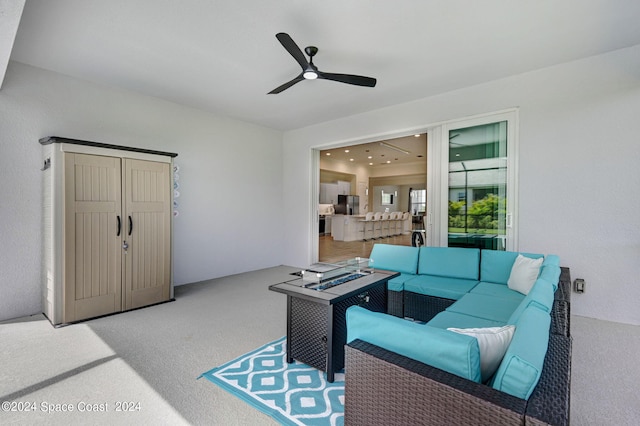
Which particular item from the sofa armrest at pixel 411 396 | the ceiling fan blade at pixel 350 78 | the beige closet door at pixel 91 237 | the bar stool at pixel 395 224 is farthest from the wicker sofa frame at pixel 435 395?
the bar stool at pixel 395 224

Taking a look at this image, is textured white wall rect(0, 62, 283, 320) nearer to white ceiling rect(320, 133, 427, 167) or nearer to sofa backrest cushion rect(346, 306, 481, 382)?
white ceiling rect(320, 133, 427, 167)

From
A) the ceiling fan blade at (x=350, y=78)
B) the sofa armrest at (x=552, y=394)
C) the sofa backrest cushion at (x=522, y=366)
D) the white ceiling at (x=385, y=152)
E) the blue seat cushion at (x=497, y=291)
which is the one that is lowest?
the blue seat cushion at (x=497, y=291)

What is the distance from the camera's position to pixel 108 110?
415cm

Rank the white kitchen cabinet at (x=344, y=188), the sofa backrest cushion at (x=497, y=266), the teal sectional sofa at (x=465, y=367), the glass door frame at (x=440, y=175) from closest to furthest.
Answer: the teal sectional sofa at (x=465, y=367) → the sofa backrest cushion at (x=497, y=266) → the glass door frame at (x=440, y=175) → the white kitchen cabinet at (x=344, y=188)

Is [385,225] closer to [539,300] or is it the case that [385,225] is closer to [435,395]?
[539,300]

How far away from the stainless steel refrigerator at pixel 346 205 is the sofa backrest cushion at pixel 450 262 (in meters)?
8.63

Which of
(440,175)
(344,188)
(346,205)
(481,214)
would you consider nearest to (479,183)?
(481,214)

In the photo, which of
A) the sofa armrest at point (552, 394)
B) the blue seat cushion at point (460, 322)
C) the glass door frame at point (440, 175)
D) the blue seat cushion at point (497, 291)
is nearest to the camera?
the sofa armrest at point (552, 394)

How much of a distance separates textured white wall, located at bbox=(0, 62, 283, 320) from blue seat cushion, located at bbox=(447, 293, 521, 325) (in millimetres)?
4175

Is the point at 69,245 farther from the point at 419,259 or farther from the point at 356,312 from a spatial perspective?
the point at 419,259

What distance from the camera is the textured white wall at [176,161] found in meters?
3.46

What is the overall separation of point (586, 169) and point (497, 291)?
189 centimetres

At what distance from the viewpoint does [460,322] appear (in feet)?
7.22

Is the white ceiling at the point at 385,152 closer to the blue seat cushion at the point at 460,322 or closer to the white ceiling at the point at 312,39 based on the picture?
the white ceiling at the point at 312,39
